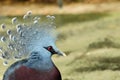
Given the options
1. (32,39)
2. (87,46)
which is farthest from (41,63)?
(87,46)

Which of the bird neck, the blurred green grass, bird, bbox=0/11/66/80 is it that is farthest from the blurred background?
the bird neck

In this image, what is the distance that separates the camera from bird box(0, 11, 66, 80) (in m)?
5.55

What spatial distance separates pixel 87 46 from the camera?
9.55 meters

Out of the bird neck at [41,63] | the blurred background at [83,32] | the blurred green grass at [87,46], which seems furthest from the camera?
the blurred background at [83,32]

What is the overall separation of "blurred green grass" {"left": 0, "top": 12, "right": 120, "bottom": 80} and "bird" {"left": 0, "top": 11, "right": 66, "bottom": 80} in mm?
1352

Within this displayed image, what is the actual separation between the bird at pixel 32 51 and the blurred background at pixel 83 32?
135 centimetres

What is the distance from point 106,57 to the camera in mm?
8664

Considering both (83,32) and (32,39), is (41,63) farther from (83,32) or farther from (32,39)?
(83,32)

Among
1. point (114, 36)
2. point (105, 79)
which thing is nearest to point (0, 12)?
point (114, 36)

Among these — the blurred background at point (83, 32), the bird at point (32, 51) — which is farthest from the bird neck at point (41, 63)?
the blurred background at point (83, 32)

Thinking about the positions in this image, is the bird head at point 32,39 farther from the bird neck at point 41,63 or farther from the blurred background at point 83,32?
the blurred background at point 83,32

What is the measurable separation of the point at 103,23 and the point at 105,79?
4.21 metres

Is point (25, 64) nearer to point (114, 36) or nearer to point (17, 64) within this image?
point (17, 64)

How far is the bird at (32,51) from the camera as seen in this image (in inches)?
219
